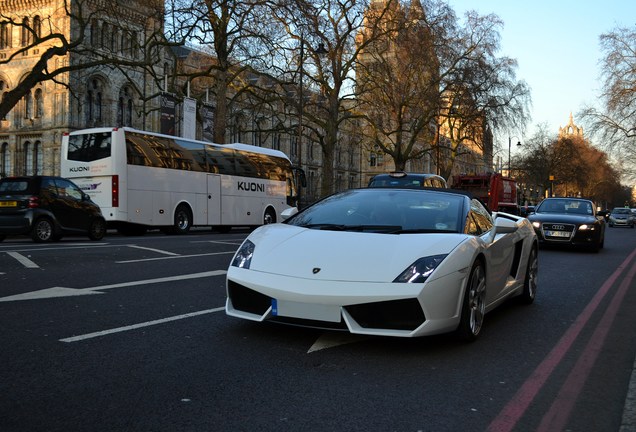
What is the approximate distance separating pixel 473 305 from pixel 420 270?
2.80 feet

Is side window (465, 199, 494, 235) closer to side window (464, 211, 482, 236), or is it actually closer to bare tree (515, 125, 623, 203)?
side window (464, 211, 482, 236)

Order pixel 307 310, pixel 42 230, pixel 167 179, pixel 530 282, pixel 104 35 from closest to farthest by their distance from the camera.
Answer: pixel 307 310 < pixel 530 282 < pixel 42 230 < pixel 167 179 < pixel 104 35

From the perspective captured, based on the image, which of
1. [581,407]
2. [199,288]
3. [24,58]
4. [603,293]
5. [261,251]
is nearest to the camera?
[581,407]

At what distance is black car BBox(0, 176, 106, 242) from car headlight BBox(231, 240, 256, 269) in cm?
1170

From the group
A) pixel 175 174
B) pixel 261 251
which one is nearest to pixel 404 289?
pixel 261 251

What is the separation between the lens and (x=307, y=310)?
4473 millimetres

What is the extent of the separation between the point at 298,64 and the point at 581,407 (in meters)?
35.2

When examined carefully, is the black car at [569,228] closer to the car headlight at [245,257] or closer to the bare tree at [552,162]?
the car headlight at [245,257]

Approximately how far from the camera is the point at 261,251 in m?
5.01

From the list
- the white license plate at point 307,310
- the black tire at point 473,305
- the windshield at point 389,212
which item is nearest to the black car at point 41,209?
the windshield at point 389,212

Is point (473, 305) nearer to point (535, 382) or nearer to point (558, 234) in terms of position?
point (535, 382)

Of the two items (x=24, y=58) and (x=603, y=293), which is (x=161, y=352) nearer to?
(x=603, y=293)

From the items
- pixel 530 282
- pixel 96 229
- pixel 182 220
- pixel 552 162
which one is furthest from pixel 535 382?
pixel 552 162

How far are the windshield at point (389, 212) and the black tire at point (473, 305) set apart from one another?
1.45ft
